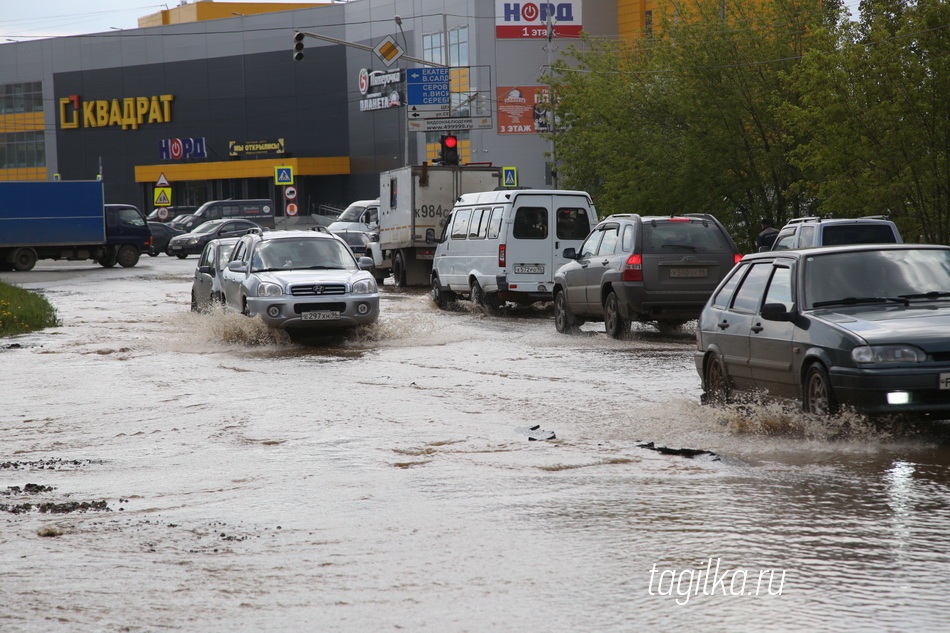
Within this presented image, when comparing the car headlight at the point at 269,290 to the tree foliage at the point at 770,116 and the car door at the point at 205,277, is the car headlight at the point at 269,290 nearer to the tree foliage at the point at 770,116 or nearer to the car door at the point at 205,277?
the car door at the point at 205,277

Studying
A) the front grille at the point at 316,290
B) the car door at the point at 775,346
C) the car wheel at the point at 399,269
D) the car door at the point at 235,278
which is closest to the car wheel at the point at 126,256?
the car wheel at the point at 399,269

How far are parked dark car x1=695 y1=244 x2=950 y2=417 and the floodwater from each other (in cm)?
30

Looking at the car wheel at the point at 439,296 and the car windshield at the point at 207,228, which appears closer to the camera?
the car wheel at the point at 439,296

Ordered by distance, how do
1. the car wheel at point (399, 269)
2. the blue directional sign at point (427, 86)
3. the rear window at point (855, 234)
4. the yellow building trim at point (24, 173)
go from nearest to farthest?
1. the rear window at point (855, 234)
2. the car wheel at point (399, 269)
3. the blue directional sign at point (427, 86)
4. the yellow building trim at point (24, 173)

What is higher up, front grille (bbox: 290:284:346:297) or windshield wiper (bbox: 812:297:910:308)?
windshield wiper (bbox: 812:297:910:308)

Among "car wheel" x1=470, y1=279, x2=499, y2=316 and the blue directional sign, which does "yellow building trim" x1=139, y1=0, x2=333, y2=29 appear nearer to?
the blue directional sign

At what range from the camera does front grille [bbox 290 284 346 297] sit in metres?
18.6

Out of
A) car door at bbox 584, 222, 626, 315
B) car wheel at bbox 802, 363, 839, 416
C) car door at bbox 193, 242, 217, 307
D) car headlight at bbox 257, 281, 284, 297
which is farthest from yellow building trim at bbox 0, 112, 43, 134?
car wheel at bbox 802, 363, 839, 416

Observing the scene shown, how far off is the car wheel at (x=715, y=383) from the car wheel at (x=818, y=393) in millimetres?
1347

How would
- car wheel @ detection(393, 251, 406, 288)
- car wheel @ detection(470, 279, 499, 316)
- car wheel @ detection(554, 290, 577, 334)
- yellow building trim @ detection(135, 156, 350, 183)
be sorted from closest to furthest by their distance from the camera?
1. car wheel @ detection(554, 290, 577, 334)
2. car wheel @ detection(470, 279, 499, 316)
3. car wheel @ detection(393, 251, 406, 288)
4. yellow building trim @ detection(135, 156, 350, 183)

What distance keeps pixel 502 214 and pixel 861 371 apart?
50.6 feet

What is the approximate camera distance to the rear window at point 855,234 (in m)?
21.5

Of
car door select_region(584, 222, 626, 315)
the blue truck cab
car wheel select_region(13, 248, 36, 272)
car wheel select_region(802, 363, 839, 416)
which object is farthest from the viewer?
car wheel select_region(13, 248, 36, 272)

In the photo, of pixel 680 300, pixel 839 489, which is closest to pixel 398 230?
pixel 680 300
